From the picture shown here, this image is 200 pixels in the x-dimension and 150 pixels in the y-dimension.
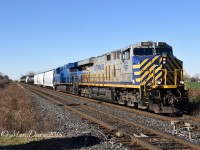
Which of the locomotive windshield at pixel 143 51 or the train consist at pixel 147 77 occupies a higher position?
the locomotive windshield at pixel 143 51

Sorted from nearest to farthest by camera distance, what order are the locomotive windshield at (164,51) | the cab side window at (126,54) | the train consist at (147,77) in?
the train consist at (147,77), the locomotive windshield at (164,51), the cab side window at (126,54)

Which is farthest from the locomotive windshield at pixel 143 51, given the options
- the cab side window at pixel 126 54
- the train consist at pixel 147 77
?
the cab side window at pixel 126 54

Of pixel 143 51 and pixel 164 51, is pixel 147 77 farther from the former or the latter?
pixel 164 51

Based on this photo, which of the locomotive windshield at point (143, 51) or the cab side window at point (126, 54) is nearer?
the locomotive windshield at point (143, 51)

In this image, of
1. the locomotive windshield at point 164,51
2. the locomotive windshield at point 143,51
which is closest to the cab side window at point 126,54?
the locomotive windshield at point 143,51

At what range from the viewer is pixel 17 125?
10.3 meters

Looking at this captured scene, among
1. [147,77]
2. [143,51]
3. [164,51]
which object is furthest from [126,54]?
[147,77]

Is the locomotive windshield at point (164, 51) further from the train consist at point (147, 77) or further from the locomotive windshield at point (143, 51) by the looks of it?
the locomotive windshield at point (143, 51)

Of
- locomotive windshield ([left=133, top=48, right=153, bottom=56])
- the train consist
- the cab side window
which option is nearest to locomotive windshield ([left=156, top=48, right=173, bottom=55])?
the train consist

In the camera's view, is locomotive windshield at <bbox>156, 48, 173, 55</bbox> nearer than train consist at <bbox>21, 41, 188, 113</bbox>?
No

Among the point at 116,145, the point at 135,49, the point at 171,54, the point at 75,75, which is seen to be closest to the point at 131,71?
the point at 135,49

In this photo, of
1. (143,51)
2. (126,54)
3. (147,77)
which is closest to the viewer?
(147,77)

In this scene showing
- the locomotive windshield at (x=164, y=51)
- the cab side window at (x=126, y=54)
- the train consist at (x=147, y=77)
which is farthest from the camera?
the cab side window at (x=126, y=54)

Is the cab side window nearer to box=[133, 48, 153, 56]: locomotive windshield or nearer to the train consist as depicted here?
the train consist
